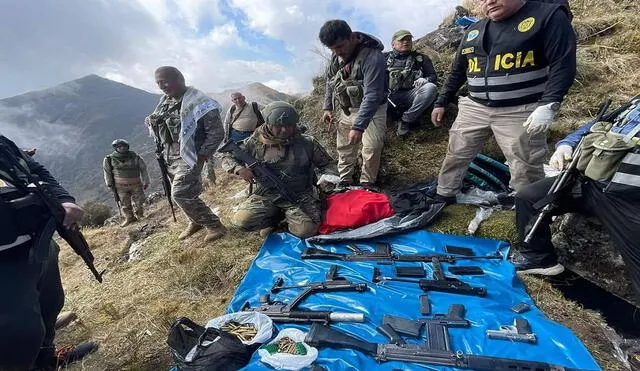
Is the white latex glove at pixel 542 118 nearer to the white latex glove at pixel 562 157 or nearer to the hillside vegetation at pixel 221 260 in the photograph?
the white latex glove at pixel 562 157

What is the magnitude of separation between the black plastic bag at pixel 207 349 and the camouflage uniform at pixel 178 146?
2.48 meters

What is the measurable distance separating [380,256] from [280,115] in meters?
2.07

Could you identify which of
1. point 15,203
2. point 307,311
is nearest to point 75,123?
point 15,203

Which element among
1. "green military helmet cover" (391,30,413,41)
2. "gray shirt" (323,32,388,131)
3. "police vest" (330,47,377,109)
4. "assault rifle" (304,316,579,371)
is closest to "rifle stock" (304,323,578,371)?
"assault rifle" (304,316,579,371)

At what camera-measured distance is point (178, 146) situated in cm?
479

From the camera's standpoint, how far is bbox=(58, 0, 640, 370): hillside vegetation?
297cm

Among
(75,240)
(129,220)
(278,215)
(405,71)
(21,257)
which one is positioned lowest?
(129,220)

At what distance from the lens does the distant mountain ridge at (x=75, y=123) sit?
3356 inches

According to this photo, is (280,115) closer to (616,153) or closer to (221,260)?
Result: (221,260)

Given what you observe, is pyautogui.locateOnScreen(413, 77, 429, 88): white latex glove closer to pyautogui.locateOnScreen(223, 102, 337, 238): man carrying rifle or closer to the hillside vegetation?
the hillside vegetation

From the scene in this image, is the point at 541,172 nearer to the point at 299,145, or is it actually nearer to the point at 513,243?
the point at 513,243

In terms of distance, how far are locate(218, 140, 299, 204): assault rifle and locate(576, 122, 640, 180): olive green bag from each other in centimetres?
308

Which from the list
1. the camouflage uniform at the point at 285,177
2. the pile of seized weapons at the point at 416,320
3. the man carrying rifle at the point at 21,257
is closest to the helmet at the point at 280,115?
the camouflage uniform at the point at 285,177

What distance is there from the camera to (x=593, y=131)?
9.45ft
